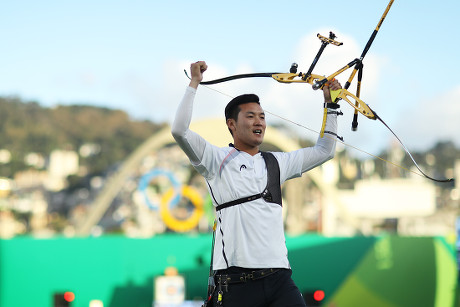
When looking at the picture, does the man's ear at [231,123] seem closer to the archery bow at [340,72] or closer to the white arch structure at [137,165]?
the archery bow at [340,72]

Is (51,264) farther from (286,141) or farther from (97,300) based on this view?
(286,141)

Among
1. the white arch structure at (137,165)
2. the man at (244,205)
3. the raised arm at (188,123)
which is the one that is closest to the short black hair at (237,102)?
the man at (244,205)

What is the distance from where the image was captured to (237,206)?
451cm

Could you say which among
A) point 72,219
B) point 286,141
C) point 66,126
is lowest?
point 72,219

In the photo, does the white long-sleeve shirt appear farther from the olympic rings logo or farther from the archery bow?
the olympic rings logo

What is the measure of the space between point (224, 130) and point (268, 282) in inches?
940

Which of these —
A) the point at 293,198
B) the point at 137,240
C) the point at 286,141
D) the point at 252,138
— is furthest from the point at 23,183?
the point at 252,138

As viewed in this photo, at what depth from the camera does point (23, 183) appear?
105312 millimetres

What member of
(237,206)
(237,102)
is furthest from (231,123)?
(237,206)

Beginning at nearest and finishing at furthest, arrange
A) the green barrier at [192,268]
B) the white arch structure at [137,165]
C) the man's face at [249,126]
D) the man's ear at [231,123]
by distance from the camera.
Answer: the man's face at [249,126]
the man's ear at [231,123]
the green barrier at [192,268]
the white arch structure at [137,165]

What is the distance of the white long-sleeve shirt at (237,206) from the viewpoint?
14.5ft

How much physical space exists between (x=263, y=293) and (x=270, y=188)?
25.1 inches

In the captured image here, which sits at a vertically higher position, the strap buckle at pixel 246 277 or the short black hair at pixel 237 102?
the short black hair at pixel 237 102

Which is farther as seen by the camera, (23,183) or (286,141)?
(23,183)
